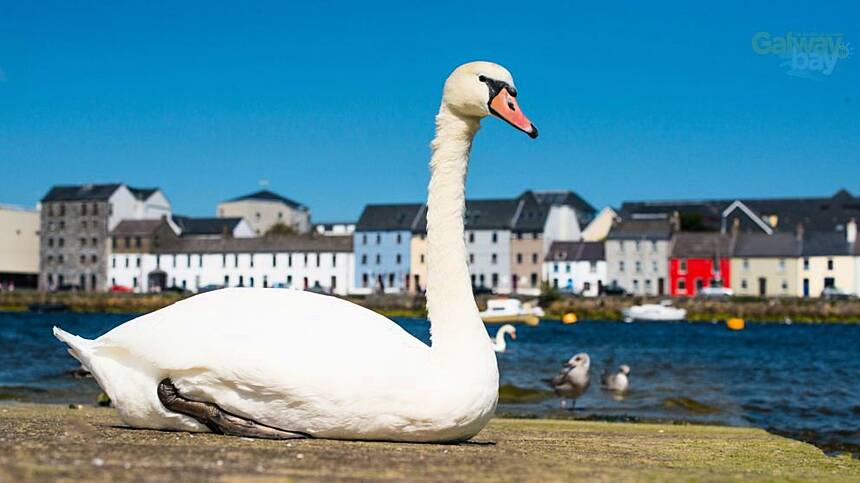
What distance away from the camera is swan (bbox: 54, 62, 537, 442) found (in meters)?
6.30

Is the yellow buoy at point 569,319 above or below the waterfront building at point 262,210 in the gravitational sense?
below

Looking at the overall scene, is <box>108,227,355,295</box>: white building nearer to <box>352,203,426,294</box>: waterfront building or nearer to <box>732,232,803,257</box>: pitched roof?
<box>352,203,426,294</box>: waterfront building

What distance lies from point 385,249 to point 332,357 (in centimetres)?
12000

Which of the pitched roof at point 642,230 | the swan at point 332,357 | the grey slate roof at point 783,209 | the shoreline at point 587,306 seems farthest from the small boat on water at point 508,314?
the swan at point 332,357

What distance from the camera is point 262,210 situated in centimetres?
17788

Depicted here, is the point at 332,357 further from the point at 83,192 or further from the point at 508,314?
the point at 83,192

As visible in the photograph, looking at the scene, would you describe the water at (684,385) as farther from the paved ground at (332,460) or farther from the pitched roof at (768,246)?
the pitched roof at (768,246)

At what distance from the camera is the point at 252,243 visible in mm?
127312

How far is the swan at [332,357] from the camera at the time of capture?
6.30 m

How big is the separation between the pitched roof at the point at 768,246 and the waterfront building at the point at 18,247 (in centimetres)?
8369

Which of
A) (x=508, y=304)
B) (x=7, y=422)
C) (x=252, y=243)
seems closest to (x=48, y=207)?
(x=252, y=243)

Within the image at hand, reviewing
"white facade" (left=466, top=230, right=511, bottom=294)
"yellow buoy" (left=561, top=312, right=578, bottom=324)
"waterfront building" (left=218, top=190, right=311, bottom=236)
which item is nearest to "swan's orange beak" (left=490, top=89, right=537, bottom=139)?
"yellow buoy" (left=561, top=312, right=578, bottom=324)

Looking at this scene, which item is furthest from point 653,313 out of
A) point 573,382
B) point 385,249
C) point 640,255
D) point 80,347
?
point 80,347

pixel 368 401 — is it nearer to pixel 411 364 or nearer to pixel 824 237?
pixel 411 364
